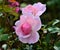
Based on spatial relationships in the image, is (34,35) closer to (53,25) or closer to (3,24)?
(53,25)

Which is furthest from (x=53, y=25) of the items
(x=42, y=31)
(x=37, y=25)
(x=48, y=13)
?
(x=48, y=13)

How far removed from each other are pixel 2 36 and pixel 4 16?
0.48 feet

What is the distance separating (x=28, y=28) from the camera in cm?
103

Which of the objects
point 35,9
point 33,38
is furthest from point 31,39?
point 35,9

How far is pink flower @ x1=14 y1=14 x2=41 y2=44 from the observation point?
101 centimetres

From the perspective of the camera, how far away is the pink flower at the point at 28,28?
3.33 feet

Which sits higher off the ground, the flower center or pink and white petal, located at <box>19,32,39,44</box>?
the flower center

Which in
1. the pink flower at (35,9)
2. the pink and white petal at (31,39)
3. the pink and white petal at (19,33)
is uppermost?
the pink flower at (35,9)

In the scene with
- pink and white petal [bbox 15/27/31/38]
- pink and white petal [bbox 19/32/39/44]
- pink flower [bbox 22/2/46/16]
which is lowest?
pink and white petal [bbox 19/32/39/44]

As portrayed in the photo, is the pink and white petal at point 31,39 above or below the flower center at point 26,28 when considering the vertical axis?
below

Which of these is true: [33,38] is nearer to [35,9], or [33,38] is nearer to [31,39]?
[31,39]

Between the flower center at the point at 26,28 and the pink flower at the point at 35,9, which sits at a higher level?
the pink flower at the point at 35,9

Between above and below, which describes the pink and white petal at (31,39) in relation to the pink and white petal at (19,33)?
below

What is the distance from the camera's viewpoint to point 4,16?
4.03ft
